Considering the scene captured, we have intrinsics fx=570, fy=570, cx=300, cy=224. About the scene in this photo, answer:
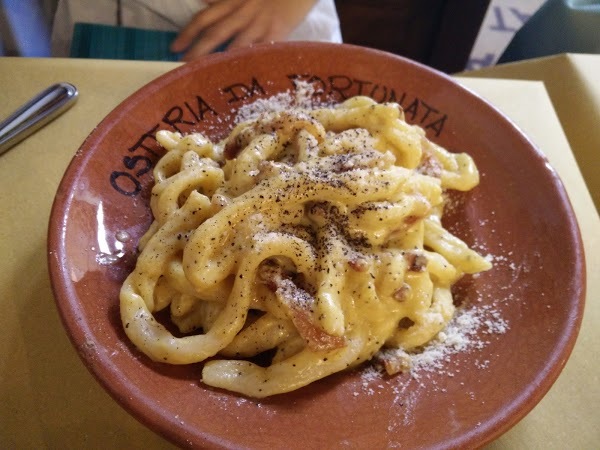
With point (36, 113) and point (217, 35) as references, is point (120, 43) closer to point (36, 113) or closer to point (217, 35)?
point (217, 35)

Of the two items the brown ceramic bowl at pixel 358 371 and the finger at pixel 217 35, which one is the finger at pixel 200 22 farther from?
the brown ceramic bowl at pixel 358 371

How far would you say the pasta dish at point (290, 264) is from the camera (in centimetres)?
97

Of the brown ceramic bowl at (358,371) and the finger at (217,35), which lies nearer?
the brown ceramic bowl at (358,371)

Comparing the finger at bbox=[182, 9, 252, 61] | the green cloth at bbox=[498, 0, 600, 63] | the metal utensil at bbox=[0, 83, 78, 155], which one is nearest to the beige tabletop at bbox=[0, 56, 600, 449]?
the metal utensil at bbox=[0, 83, 78, 155]

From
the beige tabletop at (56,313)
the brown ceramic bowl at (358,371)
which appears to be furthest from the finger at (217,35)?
the brown ceramic bowl at (358,371)

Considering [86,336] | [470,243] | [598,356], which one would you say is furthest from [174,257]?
[598,356]

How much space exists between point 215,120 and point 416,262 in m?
0.60

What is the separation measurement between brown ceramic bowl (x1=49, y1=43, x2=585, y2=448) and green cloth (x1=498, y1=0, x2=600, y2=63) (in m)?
0.91

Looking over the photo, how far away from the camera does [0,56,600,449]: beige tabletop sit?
40.6 inches

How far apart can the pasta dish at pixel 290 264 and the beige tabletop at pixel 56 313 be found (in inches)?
8.4

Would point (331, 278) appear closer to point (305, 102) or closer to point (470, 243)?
point (470, 243)

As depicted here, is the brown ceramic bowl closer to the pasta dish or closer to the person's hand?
the pasta dish

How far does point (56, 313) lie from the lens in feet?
3.81

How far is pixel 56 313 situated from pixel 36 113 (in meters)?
0.56
